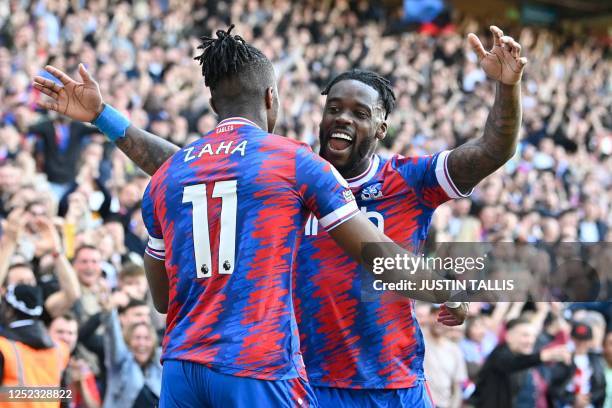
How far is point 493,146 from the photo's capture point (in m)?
3.91

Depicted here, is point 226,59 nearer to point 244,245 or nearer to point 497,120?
point 244,245

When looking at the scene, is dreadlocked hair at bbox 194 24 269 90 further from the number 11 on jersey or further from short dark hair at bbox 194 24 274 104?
the number 11 on jersey

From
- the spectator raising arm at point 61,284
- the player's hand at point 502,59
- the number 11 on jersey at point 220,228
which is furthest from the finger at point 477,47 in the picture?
the spectator raising arm at point 61,284

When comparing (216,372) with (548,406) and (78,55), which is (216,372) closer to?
(548,406)

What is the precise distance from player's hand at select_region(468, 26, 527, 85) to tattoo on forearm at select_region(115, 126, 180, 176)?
4.82ft

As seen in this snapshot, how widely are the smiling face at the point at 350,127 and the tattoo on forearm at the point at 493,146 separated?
44 centimetres

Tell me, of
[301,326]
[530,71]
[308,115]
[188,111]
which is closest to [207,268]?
[301,326]

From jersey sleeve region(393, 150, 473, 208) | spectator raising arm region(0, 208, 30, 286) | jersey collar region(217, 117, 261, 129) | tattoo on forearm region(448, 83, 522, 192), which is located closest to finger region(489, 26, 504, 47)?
tattoo on forearm region(448, 83, 522, 192)

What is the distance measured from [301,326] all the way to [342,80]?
1.17 metres

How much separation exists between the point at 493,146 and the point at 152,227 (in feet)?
4.67

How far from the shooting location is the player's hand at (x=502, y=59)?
372 centimetres

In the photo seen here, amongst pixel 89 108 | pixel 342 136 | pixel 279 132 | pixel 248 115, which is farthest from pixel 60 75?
pixel 279 132

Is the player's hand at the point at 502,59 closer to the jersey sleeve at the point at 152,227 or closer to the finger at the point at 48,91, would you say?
the jersey sleeve at the point at 152,227

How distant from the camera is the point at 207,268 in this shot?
327 cm
